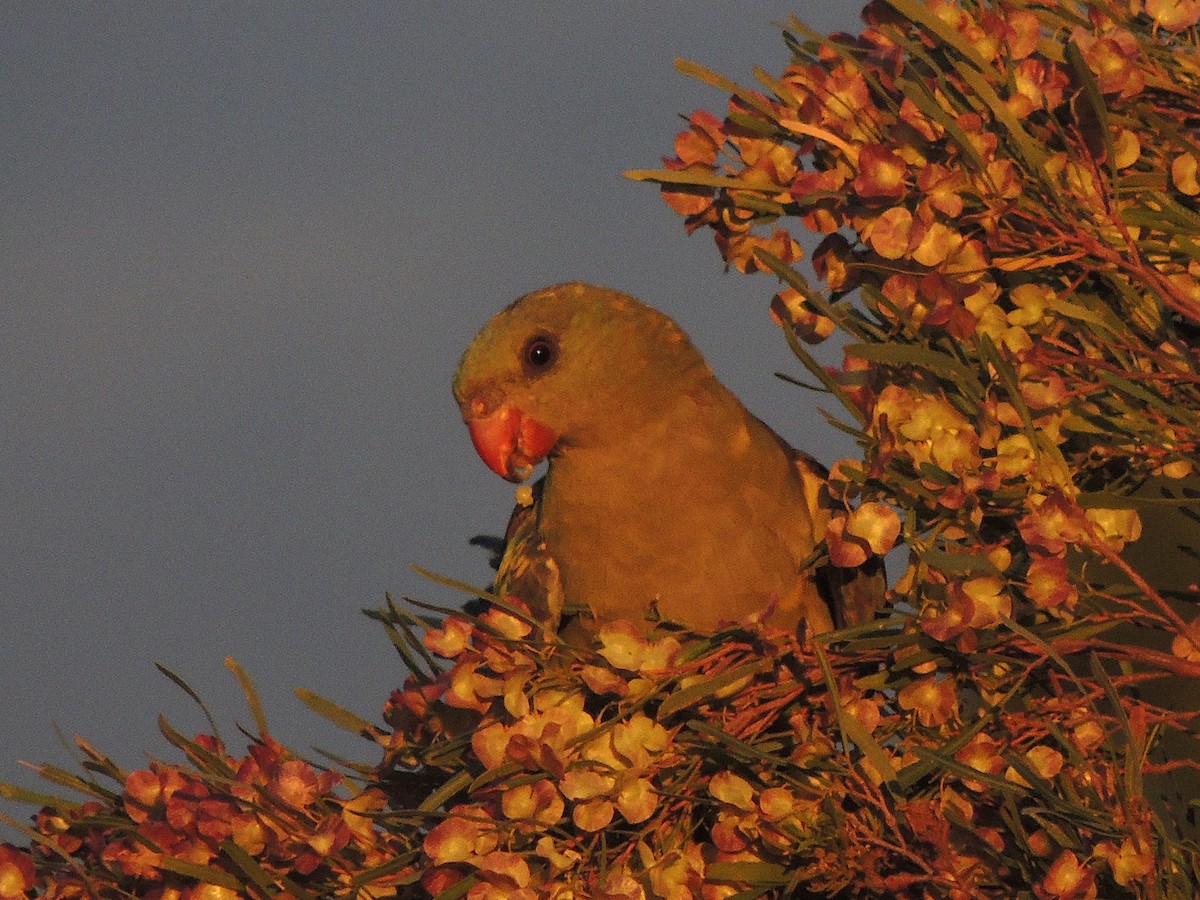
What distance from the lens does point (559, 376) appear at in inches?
146

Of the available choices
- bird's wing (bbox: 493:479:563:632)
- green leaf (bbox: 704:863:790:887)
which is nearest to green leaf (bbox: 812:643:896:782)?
green leaf (bbox: 704:863:790:887)

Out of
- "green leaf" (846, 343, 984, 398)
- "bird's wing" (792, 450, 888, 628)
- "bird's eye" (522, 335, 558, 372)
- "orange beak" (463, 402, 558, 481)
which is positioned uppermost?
"bird's eye" (522, 335, 558, 372)

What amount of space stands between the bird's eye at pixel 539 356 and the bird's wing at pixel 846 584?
0.75m

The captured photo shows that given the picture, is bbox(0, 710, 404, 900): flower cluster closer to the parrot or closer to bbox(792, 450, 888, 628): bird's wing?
the parrot

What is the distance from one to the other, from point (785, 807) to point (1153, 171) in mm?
1287

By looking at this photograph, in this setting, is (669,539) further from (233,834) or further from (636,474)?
(233,834)

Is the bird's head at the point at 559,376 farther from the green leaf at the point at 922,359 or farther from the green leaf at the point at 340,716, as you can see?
the green leaf at the point at 922,359

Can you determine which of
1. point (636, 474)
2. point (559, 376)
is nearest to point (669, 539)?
point (636, 474)

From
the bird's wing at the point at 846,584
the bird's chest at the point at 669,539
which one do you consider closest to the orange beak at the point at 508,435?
the bird's chest at the point at 669,539

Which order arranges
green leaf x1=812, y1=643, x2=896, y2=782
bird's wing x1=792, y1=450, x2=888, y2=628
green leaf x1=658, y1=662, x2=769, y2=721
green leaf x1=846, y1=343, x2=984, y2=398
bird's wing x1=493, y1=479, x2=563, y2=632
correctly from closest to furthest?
green leaf x1=812, y1=643, x2=896, y2=782 → green leaf x1=658, y1=662, x2=769, y2=721 → green leaf x1=846, y1=343, x2=984, y2=398 → bird's wing x1=792, y1=450, x2=888, y2=628 → bird's wing x1=493, y1=479, x2=563, y2=632

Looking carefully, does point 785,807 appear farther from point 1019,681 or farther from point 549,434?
point 549,434

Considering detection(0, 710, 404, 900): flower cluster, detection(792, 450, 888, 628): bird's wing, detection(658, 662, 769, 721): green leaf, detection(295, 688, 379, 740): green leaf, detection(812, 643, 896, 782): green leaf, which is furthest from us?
detection(792, 450, 888, 628): bird's wing

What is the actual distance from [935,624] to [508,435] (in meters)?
1.71

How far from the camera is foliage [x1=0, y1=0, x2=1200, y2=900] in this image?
2.29m
